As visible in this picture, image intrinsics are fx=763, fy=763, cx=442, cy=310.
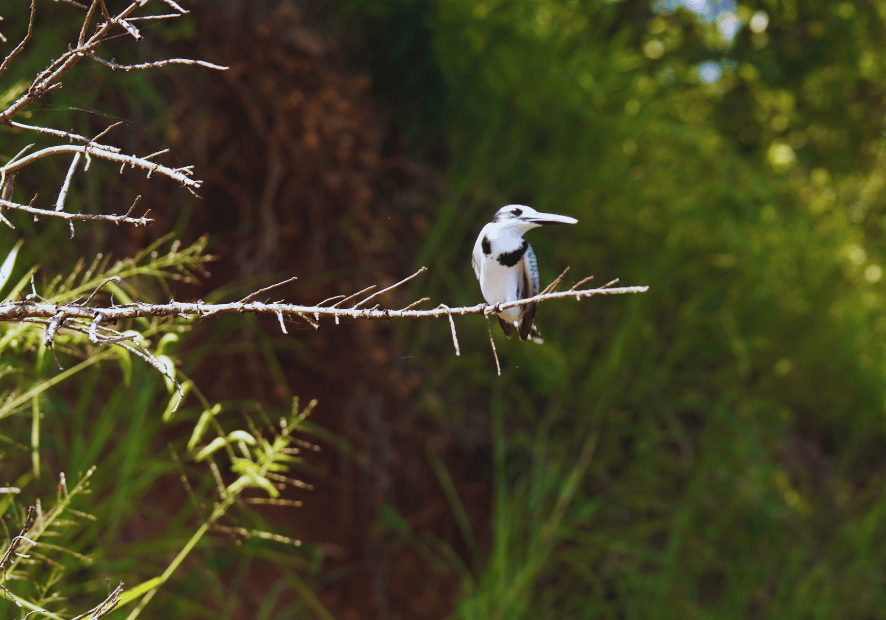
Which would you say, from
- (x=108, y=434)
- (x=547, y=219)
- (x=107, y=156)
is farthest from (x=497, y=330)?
(x=107, y=156)

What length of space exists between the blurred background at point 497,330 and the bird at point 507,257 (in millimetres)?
1267

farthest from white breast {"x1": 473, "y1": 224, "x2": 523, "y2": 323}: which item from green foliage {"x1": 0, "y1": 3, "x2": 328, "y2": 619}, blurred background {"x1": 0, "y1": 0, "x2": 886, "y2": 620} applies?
blurred background {"x1": 0, "y1": 0, "x2": 886, "y2": 620}

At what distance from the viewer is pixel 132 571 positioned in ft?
6.65

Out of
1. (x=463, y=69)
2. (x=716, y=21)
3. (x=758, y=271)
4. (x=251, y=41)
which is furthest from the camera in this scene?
(x=716, y=21)

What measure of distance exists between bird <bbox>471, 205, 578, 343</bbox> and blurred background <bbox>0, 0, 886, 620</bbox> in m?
1.27

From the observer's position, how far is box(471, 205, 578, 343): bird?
93 centimetres

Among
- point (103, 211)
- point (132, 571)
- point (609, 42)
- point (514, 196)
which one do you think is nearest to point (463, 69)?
point (514, 196)

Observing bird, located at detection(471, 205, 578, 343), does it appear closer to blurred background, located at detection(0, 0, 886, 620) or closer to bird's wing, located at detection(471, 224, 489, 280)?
bird's wing, located at detection(471, 224, 489, 280)

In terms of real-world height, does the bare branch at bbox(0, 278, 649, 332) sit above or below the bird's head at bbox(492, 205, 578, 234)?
below

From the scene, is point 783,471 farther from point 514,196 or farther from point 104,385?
point 104,385

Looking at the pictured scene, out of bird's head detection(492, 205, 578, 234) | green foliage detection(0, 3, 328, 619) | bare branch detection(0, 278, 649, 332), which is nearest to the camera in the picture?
bare branch detection(0, 278, 649, 332)

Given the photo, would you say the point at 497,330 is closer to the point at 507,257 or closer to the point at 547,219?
the point at 507,257

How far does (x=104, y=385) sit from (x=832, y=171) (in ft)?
13.9

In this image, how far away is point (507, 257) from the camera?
966mm
